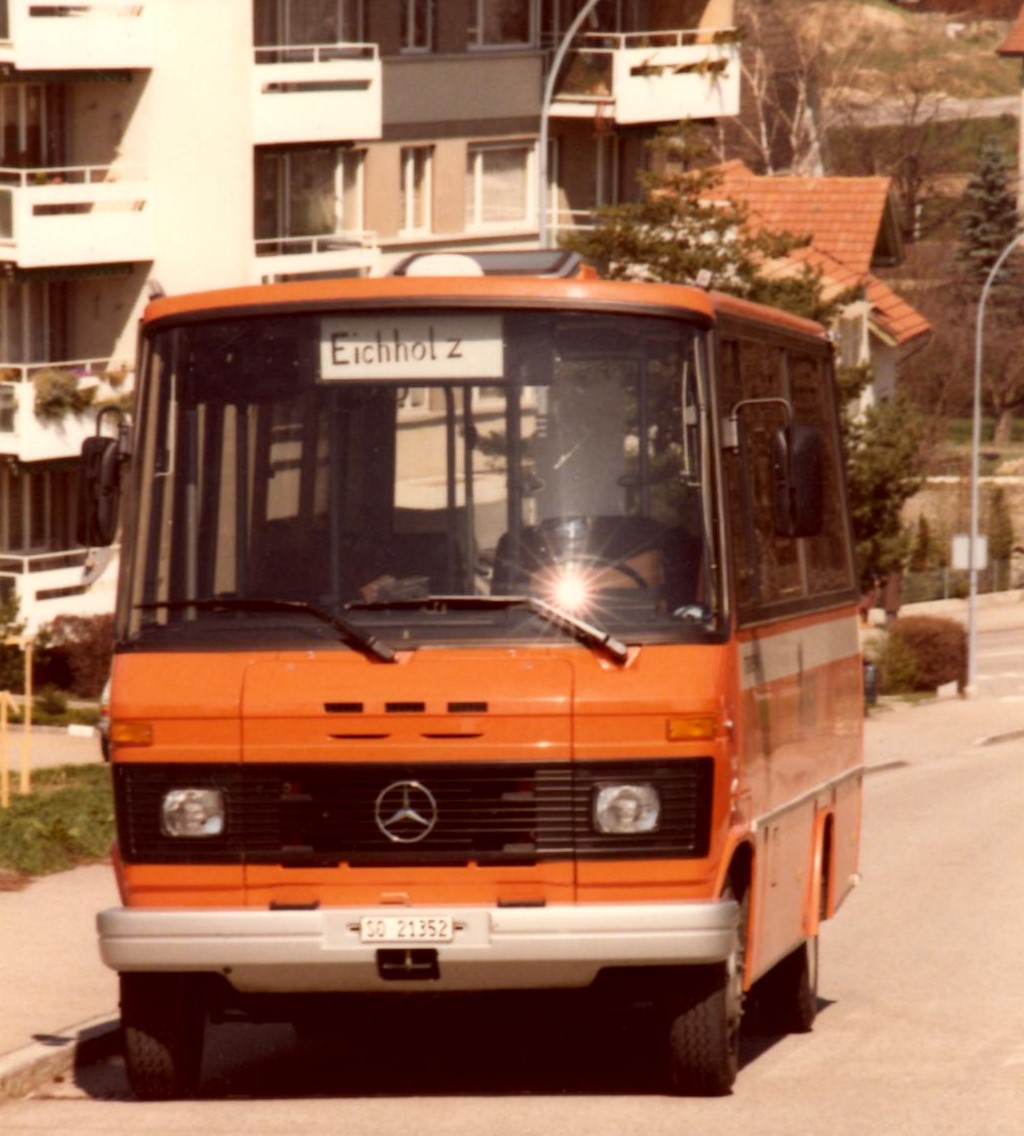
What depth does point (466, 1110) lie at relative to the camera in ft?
34.4

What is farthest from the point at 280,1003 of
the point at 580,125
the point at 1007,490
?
the point at 1007,490

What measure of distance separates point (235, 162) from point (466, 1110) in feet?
127

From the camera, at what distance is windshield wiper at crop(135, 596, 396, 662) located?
1010 centimetres

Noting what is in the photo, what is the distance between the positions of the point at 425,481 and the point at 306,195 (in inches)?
1597

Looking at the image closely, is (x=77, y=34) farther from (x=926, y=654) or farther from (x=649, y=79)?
(x=926, y=654)

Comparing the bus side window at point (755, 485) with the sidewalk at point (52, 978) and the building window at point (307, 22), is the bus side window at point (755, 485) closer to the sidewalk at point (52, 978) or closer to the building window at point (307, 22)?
the sidewalk at point (52, 978)

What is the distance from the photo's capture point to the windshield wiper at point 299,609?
1010cm

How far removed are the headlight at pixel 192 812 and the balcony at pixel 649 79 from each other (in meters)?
47.1

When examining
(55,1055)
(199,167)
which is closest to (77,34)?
(199,167)

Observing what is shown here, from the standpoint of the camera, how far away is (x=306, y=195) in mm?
50500

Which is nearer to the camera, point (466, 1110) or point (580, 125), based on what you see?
point (466, 1110)

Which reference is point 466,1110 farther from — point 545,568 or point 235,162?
point 235,162

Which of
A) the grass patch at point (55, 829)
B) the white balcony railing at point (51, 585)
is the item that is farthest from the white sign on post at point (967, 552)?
the grass patch at point (55, 829)

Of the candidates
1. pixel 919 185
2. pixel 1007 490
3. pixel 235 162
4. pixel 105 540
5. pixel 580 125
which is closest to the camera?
pixel 105 540
